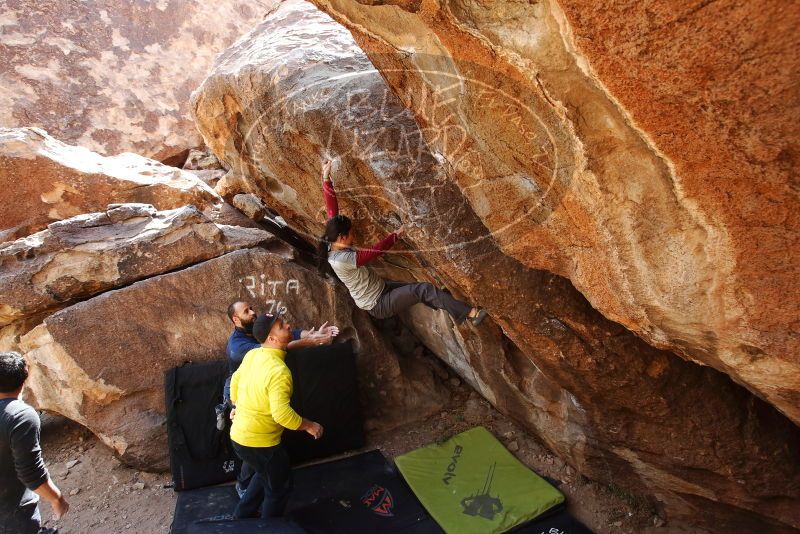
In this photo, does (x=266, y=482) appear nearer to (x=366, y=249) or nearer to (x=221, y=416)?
(x=221, y=416)

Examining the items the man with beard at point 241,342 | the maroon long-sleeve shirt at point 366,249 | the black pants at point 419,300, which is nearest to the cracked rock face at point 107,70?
the man with beard at point 241,342

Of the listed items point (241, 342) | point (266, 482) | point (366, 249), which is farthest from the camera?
point (241, 342)

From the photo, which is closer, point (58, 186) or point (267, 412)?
point (267, 412)

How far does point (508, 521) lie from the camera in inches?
142

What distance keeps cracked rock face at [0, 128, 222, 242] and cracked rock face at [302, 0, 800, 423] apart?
374cm

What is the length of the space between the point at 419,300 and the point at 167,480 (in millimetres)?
2482

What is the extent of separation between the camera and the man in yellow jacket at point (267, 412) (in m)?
2.89

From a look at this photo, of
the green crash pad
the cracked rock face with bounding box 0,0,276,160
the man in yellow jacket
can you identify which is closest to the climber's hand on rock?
the man in yellow jacket

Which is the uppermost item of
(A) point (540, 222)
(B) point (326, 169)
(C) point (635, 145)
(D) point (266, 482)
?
(C) point (635, 145)

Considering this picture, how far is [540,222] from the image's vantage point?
103 inches

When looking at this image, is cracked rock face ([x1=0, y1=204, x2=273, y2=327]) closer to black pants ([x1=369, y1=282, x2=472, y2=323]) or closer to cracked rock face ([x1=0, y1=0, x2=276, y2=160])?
black pants ([x1=369, y1=282, x2=472, y2=323])

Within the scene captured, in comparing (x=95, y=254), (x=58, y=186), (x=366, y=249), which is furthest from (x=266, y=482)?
(x=58, y=186)

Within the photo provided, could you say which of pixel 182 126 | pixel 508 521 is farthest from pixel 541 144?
pixel 182 126

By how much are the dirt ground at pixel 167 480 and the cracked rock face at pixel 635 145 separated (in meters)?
1.66
